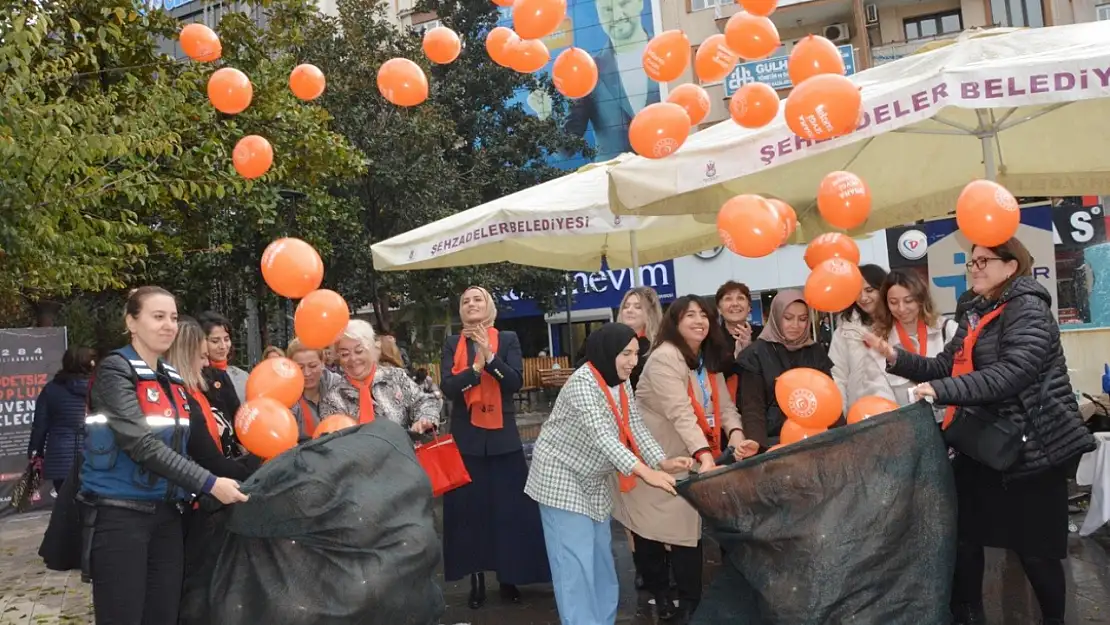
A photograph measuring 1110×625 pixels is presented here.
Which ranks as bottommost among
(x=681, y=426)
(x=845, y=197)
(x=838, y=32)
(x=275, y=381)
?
(x=681, y=426)

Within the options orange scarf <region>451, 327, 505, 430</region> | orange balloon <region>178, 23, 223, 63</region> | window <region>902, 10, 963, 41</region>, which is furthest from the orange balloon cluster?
window <region>902, 10, 963, 41</region>

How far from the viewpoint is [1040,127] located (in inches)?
225

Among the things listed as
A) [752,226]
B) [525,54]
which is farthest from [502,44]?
[752,226]

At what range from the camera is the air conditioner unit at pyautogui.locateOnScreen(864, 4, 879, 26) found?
25.6 meters

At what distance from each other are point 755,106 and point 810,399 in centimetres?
175

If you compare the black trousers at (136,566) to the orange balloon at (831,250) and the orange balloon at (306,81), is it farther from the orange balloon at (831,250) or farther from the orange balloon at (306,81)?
the orange balloon at (306,81)

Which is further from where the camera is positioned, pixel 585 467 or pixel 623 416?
pixel 623 416

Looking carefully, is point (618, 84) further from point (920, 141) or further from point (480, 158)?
point (920, 141)

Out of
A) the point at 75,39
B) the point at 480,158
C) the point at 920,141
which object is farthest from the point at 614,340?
the point at 480,158

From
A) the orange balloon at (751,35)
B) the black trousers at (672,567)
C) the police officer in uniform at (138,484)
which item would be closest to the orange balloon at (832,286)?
the black trousers at (672,567)

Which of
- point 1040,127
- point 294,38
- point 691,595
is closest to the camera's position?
point 691,595

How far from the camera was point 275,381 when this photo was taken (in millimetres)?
4133

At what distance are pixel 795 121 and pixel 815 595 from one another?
6.84ft

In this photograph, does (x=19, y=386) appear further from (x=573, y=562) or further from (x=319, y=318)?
(x=573, y=562)
